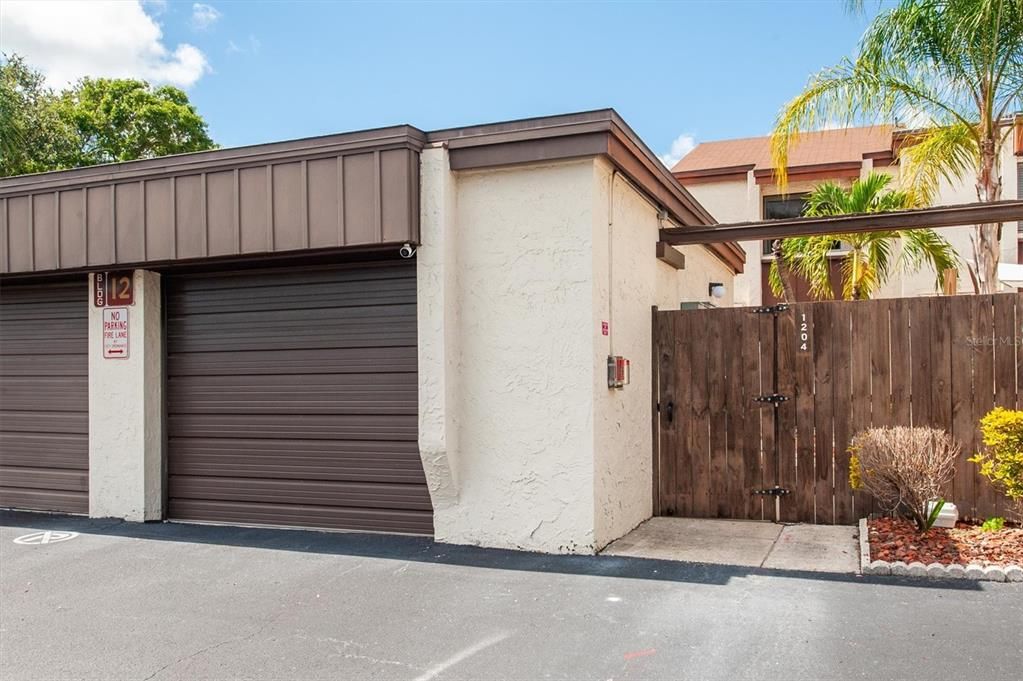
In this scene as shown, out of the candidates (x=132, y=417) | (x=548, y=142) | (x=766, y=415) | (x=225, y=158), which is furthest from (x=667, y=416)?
(x=132, y=417)

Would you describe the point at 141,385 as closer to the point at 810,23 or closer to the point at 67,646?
the point at 67,646

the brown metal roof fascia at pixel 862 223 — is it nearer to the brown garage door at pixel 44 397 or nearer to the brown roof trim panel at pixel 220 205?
the brown roof trim panel at pixel 220 205

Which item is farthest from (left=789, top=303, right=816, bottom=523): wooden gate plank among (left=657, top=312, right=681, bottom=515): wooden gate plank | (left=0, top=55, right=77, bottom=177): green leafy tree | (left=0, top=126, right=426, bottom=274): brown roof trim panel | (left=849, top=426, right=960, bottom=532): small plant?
(left=0, top=55, right=77, bottom=177): green leafy tree

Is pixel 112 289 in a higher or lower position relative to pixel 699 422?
higher

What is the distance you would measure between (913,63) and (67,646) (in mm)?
10077

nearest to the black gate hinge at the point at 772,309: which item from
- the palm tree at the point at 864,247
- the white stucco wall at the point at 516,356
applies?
the white stucco wall at the point at 516,356

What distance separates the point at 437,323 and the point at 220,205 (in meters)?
2.29

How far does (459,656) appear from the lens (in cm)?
427

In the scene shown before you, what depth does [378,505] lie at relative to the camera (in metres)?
7.15

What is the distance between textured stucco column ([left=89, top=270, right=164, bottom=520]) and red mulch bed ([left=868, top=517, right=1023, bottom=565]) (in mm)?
6433

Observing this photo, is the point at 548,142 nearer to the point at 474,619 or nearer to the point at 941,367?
the point at 474,619

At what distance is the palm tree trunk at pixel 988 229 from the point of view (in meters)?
9.45

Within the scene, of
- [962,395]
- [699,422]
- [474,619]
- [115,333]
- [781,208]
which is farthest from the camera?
[781,208]

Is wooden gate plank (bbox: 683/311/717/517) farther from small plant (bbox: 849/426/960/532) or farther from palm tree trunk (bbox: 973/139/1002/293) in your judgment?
palm tree trunk (bbox: 973/139/1002/293)
